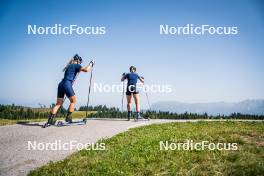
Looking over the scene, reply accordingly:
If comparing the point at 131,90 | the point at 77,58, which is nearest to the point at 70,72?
the point at 77,58

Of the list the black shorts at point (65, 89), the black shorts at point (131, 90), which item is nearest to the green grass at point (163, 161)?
the black shorts at point (65, 89)

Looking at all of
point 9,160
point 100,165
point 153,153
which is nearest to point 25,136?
point 9,160

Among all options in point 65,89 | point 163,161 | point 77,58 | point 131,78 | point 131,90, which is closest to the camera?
point 163,161

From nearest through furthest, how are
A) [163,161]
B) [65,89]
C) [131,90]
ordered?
[163,161] < [65,89] < [131,90]

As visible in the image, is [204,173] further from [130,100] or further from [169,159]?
[130,100]

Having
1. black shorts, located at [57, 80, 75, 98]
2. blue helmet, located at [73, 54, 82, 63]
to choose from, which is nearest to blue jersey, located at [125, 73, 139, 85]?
blue helmet, located at [73, 54, 82, 63]

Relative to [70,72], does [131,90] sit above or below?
below

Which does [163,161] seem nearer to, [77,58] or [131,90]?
[77,58]

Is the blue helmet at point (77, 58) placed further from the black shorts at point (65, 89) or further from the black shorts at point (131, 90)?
the black shorts at point (131, 90)

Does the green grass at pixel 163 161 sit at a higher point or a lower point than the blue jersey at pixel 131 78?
lower

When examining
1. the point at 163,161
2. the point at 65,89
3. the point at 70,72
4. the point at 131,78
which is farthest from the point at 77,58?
the point at 163,161

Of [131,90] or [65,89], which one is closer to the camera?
[65,89]

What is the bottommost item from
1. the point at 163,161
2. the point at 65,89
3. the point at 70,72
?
the point at 163,161

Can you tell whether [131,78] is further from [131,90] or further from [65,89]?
[65,89]
